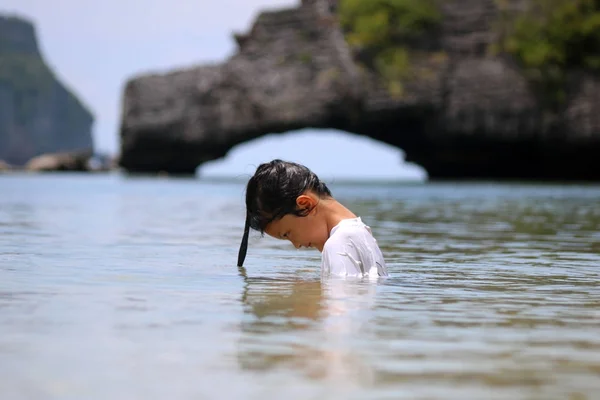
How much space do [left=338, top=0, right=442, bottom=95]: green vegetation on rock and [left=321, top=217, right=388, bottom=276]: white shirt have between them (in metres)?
35.5

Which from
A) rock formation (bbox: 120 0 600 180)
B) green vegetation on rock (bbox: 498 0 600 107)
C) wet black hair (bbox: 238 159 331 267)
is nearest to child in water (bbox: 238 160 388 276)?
wet black hair (bbox: 238 159 331 267)

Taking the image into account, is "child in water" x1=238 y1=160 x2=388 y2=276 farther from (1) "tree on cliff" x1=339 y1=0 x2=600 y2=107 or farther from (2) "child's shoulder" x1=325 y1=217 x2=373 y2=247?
(1) "tree on cliff" x1=339 y1=0 x2=600 y2=107

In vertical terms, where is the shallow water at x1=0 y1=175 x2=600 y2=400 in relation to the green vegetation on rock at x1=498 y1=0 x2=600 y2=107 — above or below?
below

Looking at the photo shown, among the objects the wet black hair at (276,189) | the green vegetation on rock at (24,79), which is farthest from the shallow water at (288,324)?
the green vegetation on rock at (24,79)

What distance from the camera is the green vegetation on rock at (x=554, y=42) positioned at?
131ft

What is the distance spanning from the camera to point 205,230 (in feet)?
40.7

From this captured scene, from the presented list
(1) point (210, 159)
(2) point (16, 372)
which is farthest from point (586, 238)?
(1) point (210, 159)

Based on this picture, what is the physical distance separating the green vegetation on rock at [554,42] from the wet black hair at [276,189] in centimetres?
3508

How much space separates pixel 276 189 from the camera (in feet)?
18.9

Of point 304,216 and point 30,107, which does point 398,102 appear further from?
point 30,107

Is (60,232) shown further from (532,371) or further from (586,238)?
(532,371)

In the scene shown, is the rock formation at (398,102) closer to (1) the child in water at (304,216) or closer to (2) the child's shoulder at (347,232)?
(1) the child in water at (304,216)

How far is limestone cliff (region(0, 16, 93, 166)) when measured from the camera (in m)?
140

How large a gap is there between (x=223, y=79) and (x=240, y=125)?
2.18 metres
